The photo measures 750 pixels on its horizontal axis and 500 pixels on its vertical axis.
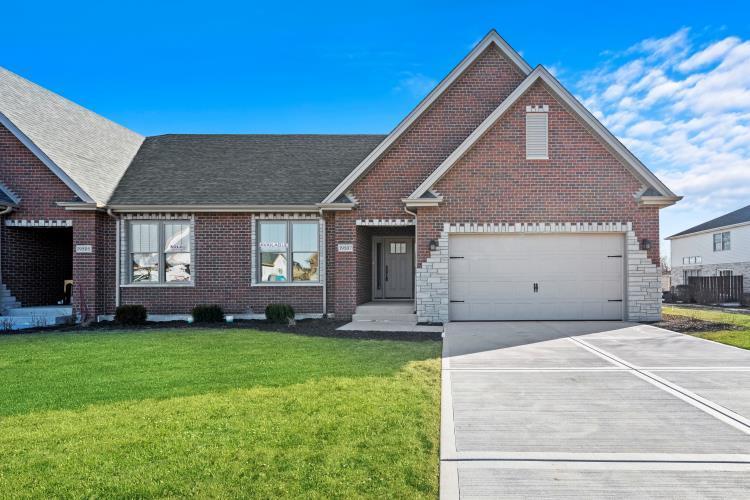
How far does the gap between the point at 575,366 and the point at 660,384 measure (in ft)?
4.40

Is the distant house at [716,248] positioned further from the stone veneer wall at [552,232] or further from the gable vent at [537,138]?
the gable vent at [537,138]

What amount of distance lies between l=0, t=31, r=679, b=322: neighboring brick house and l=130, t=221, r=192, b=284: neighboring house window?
0.04 meters

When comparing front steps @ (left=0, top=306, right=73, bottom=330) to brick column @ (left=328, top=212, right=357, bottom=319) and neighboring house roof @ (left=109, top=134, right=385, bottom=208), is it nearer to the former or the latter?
neighboring house roof @ (left=109, top=134, right=385, bottom=208)

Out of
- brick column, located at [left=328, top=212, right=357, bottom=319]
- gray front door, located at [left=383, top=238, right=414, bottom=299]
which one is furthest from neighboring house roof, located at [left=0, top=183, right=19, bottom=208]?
gray front door, located at [left=383, top=238, right=414, bottom=299]

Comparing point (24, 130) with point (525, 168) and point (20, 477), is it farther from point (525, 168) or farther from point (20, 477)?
point (525, 168)

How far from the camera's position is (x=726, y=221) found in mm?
32781

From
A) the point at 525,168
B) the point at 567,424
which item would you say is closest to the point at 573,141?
the point at 525,168

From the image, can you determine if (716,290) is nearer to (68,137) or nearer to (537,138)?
(537,138)

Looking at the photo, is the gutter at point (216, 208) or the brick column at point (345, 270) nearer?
the brick column at point (345, 270)

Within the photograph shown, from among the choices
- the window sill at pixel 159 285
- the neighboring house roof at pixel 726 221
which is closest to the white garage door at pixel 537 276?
the window sill at pixel 159 285

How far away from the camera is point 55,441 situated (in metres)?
4.36

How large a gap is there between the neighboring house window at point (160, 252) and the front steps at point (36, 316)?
211 centimetres

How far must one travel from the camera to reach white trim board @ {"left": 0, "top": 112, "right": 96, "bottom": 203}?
1365 cm

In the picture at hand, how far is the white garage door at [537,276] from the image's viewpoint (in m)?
12.9
